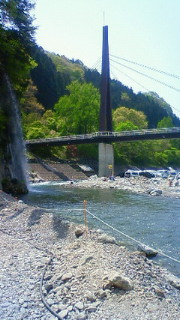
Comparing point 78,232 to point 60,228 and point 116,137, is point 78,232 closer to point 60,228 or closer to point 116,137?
point 60,228

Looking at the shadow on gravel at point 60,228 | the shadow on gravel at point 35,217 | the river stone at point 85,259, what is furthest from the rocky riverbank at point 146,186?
the river stone at point 85,259

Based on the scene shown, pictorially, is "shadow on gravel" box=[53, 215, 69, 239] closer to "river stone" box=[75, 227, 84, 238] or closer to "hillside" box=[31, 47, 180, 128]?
"river stone" box=[75, 227, 84, 238]

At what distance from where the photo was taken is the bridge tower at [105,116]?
54.1 m

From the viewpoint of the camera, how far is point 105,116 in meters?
55.6

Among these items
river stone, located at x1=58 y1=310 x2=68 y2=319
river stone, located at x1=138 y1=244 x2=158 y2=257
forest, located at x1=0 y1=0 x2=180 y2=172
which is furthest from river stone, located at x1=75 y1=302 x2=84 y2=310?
forest, located at x1=0 y1=0 x2=180 y2=172

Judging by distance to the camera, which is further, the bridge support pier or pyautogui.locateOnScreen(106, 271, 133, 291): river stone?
the bridge support pier

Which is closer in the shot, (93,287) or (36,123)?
(93,287)

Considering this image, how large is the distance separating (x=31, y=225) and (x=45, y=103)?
84.4 m

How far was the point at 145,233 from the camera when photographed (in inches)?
460

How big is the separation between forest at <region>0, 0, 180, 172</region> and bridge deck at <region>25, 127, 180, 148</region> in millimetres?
4165

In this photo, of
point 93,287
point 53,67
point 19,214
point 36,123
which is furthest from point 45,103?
point 93,287

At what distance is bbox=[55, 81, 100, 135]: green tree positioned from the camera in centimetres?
6600

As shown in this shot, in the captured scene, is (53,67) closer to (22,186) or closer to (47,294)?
(22,186)

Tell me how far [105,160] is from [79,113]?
622 inches
